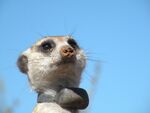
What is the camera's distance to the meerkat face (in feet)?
19.1

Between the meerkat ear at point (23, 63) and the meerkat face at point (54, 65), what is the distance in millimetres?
163

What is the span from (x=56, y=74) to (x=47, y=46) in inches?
21.9

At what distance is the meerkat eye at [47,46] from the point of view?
6.15 meters

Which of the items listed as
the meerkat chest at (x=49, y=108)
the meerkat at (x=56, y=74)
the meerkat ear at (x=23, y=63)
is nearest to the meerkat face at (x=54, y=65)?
the meerkat at (x=56, y=74)

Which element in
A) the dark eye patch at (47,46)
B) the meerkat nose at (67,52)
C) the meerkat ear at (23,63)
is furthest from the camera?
the meerkat ear at (23,63)

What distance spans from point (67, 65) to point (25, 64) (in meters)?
0.89

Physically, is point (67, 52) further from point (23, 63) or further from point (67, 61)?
point (23, 63)

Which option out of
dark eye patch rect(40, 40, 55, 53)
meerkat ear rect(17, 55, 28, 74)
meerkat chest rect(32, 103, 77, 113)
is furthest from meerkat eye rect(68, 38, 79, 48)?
meerkat chest rect(32, 103, 77, 113)

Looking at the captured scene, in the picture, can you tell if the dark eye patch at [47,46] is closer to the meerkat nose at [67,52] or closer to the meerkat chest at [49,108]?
the meerkat nose at [67,52]

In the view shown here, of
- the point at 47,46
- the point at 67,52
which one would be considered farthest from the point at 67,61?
the point at 47,46

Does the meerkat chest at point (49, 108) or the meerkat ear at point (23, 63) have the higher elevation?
the meerkat ear at point (23, 63)

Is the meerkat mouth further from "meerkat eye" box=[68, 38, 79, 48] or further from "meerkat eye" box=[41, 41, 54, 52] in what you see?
"meerkat eye" box=[68, 38, 79, 48]

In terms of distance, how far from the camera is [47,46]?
244 inches

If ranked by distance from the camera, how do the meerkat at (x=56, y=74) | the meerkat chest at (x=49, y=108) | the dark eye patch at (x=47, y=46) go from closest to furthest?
the meerkat chest at (x=49, y=108)
the meerkat at (x=56, y=74)
the dark eye patch at (x=47, y=46)
